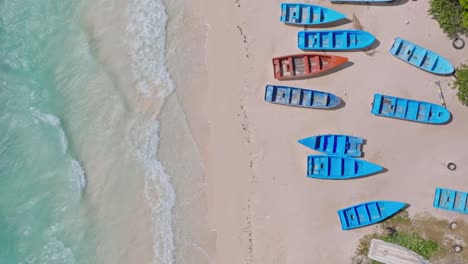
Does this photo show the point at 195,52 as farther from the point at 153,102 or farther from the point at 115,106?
the point at 115,106

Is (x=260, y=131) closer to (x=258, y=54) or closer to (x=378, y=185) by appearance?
(x=258, y=54)

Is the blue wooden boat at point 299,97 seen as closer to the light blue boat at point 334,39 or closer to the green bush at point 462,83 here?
the light blue boat at point 334,39

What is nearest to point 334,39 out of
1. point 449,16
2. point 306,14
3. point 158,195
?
point 306,14

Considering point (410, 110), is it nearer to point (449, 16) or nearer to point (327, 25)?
point (449, 16)

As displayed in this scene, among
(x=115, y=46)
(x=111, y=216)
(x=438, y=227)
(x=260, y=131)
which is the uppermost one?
(x=115, y=46)

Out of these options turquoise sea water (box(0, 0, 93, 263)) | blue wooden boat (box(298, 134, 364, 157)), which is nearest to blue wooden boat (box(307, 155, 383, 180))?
blue wooden boat (box(298, 134, 364, 157))

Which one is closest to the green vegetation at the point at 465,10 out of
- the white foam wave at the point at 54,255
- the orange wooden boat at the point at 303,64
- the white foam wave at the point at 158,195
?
the orange wooden boat at the point at 303,64

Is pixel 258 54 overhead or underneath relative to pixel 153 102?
overhead

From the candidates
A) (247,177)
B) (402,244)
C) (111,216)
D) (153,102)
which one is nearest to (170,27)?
(153,102)
